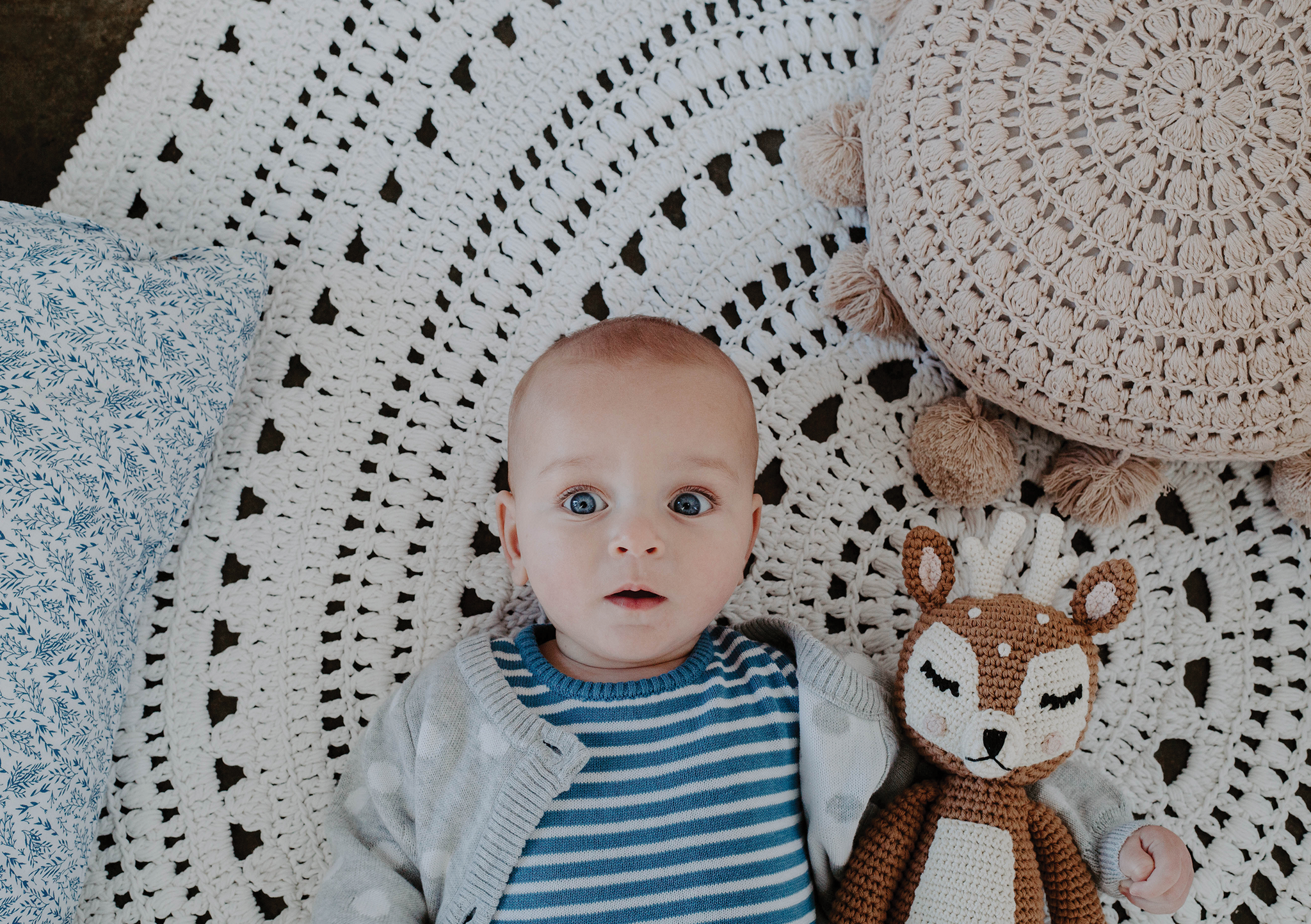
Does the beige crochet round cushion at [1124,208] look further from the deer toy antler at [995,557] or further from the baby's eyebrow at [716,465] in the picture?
the baby's eyebrow at [716,465]

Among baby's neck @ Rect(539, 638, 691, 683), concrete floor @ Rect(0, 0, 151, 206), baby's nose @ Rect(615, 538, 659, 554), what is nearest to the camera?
baby's nose @ Rect(615, 538, 659, 554)

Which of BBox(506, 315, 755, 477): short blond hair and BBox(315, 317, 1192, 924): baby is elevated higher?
BBox(506, 315, 755, 477): short blond hair

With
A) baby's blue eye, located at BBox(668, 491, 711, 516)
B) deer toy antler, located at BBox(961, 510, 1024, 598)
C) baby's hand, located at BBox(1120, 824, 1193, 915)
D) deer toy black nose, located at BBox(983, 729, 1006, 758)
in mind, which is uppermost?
deer toy antler, located at BBox(961, 510, 1024, 598)

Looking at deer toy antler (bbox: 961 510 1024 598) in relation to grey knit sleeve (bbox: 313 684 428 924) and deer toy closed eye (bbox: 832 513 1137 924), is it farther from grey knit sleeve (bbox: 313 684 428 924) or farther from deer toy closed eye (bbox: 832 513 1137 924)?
grey knit sleeve (bbox: 313 684 428 924)

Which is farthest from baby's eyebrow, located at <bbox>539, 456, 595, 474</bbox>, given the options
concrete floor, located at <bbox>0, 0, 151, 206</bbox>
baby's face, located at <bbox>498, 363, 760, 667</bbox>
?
concrete floor, located at <bbox>0, 0, 151, 206</bbox>

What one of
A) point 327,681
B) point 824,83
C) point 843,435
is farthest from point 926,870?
point 824,83

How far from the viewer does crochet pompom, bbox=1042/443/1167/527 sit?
0.99 meters

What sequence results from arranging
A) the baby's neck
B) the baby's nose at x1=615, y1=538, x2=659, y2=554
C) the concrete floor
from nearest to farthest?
the baby's nose at x1=615, y1=538, x2=659, y2=554 < the baby's neck < the concrete floor

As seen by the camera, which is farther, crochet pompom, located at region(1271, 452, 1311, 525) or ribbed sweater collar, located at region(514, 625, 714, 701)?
crochet pompom, located at region(1271, 452, 1311, 525)

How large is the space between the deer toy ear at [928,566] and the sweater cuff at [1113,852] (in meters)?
0.27

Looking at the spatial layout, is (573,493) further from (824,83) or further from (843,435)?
(824,83)

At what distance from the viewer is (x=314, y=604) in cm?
100

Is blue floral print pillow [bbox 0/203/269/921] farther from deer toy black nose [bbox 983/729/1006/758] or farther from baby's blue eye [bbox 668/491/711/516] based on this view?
deer toy black nose [bbox 983/729/1006/758]

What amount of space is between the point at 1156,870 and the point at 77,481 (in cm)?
105
